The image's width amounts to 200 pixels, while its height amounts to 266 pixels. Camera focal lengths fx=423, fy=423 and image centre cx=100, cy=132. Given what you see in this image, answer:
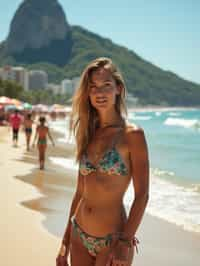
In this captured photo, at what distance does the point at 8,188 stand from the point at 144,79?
194 m

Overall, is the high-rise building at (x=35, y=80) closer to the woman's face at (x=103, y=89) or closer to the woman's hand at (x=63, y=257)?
the woman's hand at (x=63, y=257)

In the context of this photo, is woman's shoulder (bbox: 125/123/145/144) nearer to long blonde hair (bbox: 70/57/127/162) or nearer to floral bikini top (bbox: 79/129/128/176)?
floral bikini top (bbox: 79/129/128/176)

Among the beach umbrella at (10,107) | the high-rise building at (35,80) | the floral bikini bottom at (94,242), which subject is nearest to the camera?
the floral bikini bottom at (94,242)

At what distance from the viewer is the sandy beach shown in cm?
445

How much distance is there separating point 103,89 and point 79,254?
34.2 inches

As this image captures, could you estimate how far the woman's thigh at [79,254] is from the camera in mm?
2184

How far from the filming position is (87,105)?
236 centimetres

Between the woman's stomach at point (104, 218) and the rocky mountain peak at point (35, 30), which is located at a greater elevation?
the rocky mountain peak at point (35, 30)

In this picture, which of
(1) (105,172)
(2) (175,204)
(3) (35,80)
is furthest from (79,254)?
(3) (35,80)

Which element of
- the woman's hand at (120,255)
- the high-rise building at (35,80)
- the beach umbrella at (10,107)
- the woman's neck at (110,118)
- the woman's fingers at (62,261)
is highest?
the high-rise building at (35,80)

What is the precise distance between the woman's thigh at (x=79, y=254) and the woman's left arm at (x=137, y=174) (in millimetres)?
295

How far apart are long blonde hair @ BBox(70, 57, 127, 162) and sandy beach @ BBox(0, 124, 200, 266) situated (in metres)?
2.18

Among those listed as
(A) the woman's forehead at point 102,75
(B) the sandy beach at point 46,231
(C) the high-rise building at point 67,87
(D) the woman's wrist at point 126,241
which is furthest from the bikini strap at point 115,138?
(C) the high-rise building at point 67,87

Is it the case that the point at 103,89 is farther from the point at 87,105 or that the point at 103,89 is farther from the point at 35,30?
the point at 35,30
